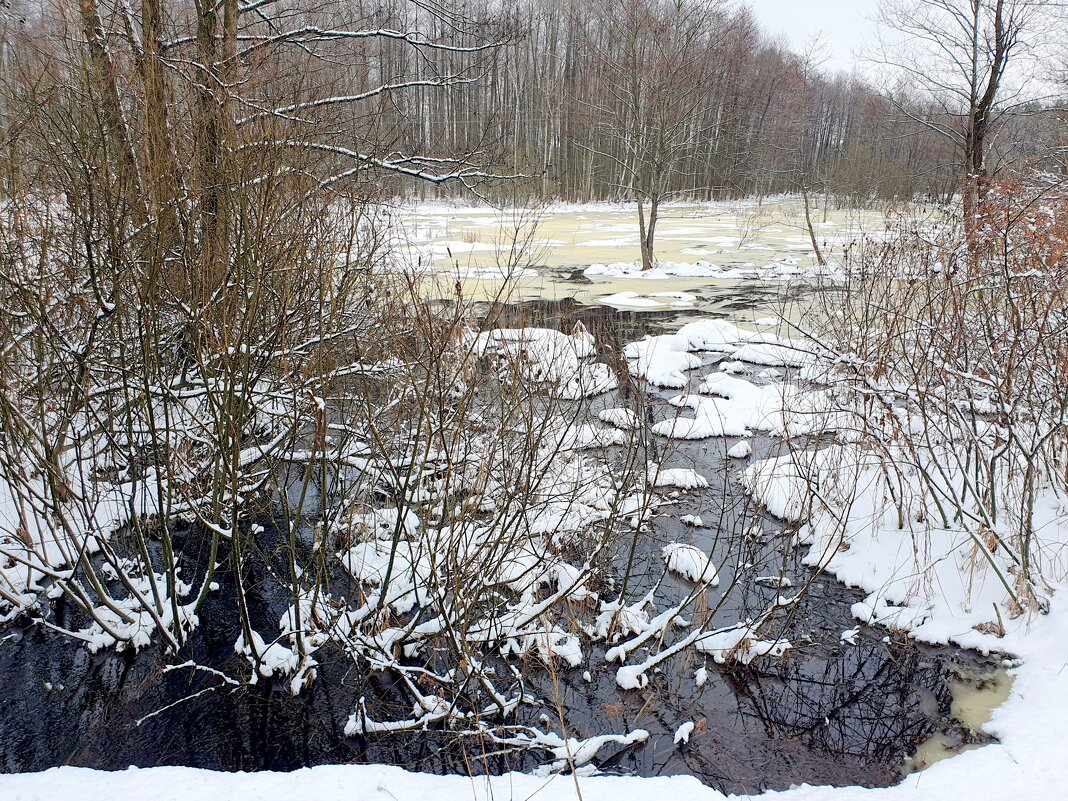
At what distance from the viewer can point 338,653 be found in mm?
4961

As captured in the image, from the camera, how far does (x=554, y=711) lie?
442 centimetres

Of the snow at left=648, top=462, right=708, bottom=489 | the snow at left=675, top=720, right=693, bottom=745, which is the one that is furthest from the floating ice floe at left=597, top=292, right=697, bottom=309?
the snow at left=675, top=720, right=693, bottom=745

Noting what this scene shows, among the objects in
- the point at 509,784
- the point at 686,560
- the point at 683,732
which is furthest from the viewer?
the point at 686,560

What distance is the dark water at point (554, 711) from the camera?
4.02 metres

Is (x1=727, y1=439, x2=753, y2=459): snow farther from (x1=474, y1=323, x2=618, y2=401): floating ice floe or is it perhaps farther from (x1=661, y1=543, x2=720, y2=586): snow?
(x1=661, y1=543, x2=720, y2=586): snow

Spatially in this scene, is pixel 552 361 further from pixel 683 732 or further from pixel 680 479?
pixel 680 479

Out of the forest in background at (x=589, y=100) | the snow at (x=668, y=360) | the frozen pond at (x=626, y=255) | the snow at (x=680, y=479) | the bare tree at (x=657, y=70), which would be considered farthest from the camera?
the bare tree at (x=657, y=70)

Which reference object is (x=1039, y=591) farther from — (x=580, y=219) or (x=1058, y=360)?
(x=580, y=219)

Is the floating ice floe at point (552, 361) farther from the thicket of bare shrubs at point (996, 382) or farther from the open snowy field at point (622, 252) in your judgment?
the thicket of bare shrubs at point (996, 382)

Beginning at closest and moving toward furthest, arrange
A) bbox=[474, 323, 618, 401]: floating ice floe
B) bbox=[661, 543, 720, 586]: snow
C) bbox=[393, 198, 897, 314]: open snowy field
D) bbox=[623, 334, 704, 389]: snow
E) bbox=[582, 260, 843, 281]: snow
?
bbox=[474, 323, 618, 401]: floating ice floe
bbox=[661, 543, 720, 586]: snow
bbox=[623, 334, 704, 389]: snow
bbox=[393, 198, 897, 314]: open snowy field
bbox=[582, 260, 843, 281]: snow

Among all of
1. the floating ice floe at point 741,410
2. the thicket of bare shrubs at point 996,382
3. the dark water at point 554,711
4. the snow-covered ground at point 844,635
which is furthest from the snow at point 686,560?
the floating ice floe at point 741,410

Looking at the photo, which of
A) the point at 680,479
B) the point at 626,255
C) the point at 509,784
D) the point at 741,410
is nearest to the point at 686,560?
the point at 680,479

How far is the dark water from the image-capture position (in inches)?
158

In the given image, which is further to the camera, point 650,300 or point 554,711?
point 650,300
